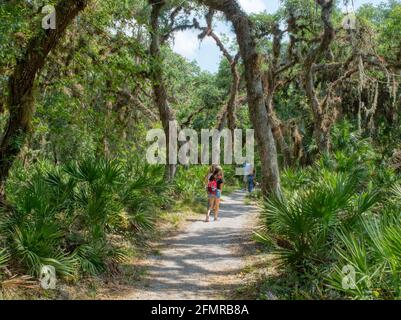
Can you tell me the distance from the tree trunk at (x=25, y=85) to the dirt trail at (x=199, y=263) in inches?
139

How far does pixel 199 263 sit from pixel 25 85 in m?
5.05

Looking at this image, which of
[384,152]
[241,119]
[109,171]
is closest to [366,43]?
[384,152]

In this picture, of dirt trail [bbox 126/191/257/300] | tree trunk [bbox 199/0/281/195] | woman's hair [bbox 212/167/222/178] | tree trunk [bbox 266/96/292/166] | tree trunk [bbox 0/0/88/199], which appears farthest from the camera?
tree trunk [bbox 266/96/292/166]

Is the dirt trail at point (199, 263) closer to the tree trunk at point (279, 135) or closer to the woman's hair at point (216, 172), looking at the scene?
the woman's hair at point (216, 172)

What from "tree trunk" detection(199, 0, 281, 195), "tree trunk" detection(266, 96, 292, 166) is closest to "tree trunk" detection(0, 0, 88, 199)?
"tree trunk" detection(199, 0, 281, 195)

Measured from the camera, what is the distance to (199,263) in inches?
348

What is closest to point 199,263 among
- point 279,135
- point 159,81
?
point 159,81

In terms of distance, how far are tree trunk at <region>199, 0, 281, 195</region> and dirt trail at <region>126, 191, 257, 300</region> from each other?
1733 mm

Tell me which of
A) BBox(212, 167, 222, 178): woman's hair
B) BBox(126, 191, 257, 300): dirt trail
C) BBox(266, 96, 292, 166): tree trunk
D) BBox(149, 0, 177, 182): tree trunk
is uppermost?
BBox(149, 0, 177, 182): tree trunk

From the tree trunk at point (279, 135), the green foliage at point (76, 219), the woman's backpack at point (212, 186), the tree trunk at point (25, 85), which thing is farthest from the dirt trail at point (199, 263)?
the tree trunk at point (279, 135)

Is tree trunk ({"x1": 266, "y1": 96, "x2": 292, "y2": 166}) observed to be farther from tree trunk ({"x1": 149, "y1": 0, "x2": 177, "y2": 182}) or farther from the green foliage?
the green foliage

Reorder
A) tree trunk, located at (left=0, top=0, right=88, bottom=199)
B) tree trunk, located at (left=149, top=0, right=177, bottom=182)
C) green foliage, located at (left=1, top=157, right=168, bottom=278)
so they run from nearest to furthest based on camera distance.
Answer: green foliage, located at (left=1, top=157, right=168, bottom=278), tree trunk, located at (left=0, top=0, right=88, bottom=199), tree trunk, located at (left=149, top=0, right=177, bottom=182)

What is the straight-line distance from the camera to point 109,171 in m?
9.09

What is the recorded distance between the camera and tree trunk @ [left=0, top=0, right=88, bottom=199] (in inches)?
353
